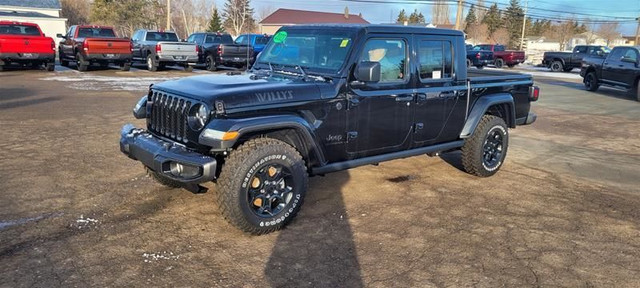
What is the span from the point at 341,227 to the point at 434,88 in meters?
2.04

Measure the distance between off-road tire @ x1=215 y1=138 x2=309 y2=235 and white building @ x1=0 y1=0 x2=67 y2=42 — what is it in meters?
41.4

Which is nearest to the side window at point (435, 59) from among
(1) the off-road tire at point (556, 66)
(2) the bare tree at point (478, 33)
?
(1) the off-road tire at point (556, 66)

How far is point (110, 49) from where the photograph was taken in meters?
18.9

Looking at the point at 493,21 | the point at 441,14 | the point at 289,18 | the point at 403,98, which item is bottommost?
the point at 403,98

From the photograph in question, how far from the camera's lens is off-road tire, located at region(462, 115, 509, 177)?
6129 mm

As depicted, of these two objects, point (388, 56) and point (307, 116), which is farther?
point (388, 56)

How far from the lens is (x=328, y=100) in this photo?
4562 millimetres

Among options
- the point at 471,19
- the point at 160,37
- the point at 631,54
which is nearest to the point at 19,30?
the point at 160,37

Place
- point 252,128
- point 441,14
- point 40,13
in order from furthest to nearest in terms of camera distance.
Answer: point 441,14
point 40,13
point 252,128

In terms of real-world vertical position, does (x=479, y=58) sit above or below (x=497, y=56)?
below

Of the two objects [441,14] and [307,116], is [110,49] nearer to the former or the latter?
[307,116]

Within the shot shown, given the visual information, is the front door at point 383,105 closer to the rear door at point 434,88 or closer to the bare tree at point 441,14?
the rear door at point 434,88

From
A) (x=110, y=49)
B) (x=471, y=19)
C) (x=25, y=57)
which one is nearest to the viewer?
(x=25, y=57)

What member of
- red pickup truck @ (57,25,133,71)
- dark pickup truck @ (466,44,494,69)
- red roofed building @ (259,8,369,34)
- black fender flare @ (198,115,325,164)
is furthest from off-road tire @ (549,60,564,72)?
red roofed building @ (259,8,369,34)
